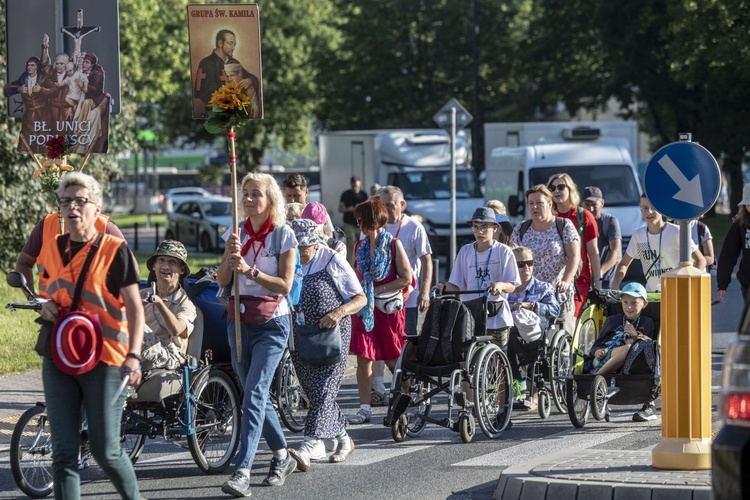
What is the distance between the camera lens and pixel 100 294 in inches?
251

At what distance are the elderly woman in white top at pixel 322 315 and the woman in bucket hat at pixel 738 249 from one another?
3.72 meters

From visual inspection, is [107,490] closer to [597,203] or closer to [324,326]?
[324,326]

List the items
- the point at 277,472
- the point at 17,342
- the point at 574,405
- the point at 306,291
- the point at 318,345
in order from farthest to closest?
the point at 17,342
the point at 574,405
the point at 306,291
the point at 318,345
the point at 277,472

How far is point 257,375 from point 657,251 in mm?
5048

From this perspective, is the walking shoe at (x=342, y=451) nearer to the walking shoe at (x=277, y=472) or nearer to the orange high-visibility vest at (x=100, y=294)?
the walking shoe at (x=277, y=472)

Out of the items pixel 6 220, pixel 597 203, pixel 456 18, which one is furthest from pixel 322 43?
pixel 597 203

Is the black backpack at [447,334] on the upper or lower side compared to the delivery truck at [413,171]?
lower

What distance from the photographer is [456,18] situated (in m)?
51.8

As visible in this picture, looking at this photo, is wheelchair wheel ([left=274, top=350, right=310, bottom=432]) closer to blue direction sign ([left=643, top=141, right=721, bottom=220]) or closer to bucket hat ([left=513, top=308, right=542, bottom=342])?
bucket hat ([left=513, top=308, right=542, bottom=342])

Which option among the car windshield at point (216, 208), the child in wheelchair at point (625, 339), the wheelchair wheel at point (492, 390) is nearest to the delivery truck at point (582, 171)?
the child in wheelchair at point (625, 339)

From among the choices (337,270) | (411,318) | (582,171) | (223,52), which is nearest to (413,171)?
(582,171)

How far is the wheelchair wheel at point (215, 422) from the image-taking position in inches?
333

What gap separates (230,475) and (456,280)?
278 centimetres

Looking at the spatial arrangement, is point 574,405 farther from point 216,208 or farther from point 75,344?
point 216,208
